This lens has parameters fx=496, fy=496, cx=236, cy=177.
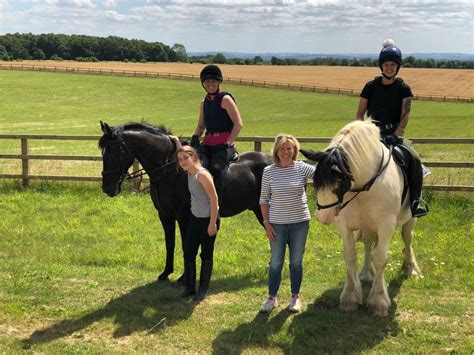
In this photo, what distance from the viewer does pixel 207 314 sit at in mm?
5262

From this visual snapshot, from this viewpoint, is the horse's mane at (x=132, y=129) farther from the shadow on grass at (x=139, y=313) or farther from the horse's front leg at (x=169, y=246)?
the shadow on grass at (x=139, y=313)

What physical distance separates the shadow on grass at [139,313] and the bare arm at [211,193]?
0.94 metres

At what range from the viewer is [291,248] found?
16.9 ft

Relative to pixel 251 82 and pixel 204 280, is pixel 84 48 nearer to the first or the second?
pixel 251 82

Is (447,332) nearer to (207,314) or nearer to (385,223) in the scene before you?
(385,223)

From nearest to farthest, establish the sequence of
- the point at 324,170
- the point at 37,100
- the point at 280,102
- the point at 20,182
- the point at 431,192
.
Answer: the point at 324,170
the point at 431,192
the point at 20,182
the point at 37,100
the point at 280,102

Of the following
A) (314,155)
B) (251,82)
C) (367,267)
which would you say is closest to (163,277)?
(367,267)

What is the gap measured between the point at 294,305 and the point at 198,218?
140 cm

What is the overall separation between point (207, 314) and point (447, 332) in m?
2.38

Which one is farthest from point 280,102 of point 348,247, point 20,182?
point 348,247

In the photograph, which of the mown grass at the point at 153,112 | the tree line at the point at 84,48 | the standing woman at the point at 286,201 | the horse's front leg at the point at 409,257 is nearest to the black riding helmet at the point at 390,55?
the standing woman at the point at 286,201

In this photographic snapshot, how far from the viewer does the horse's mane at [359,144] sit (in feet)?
14.9

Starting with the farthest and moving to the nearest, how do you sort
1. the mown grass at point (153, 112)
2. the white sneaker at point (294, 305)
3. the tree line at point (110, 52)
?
the tree line at point (110, 52)
the mown grass at point (153, 112)
the white sneaker at point (294, 305)

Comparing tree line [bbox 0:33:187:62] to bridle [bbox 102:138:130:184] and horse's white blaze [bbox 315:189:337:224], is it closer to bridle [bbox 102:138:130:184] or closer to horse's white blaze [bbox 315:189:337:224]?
bridle [bbox 102:138:130:184]
